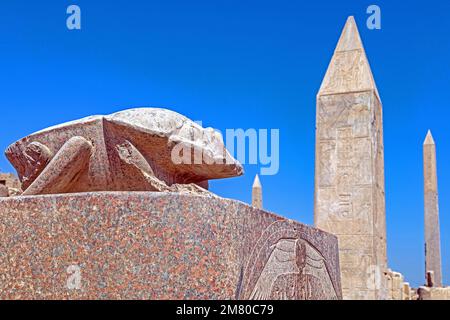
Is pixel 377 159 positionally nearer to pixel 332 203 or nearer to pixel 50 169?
pixel 332 203

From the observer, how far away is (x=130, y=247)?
9.08 feet

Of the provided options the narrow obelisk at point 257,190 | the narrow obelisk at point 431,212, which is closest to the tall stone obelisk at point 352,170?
the narrow obelisk at point 431,212

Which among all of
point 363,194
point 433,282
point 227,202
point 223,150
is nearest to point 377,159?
point 363,194

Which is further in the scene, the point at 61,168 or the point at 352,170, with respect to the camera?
the point at 352,170

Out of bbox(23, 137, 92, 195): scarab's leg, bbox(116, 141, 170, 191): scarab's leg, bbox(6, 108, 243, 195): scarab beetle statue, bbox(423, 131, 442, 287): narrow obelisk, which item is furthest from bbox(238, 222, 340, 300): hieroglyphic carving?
bbox(423, 131, 442, 287): narrow obelisk

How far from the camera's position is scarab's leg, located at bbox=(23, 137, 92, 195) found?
3506mm

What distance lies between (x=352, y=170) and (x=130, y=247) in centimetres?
749

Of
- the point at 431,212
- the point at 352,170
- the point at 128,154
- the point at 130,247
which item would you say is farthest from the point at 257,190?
the point at 130,247

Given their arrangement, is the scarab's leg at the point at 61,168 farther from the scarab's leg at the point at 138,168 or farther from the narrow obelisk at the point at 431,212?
the narrow obelisk at the point at 431,212

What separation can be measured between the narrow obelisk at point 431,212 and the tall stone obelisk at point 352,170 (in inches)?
482

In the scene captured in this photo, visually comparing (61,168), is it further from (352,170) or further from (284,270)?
(352,170)

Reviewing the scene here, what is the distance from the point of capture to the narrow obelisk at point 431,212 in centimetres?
2210
